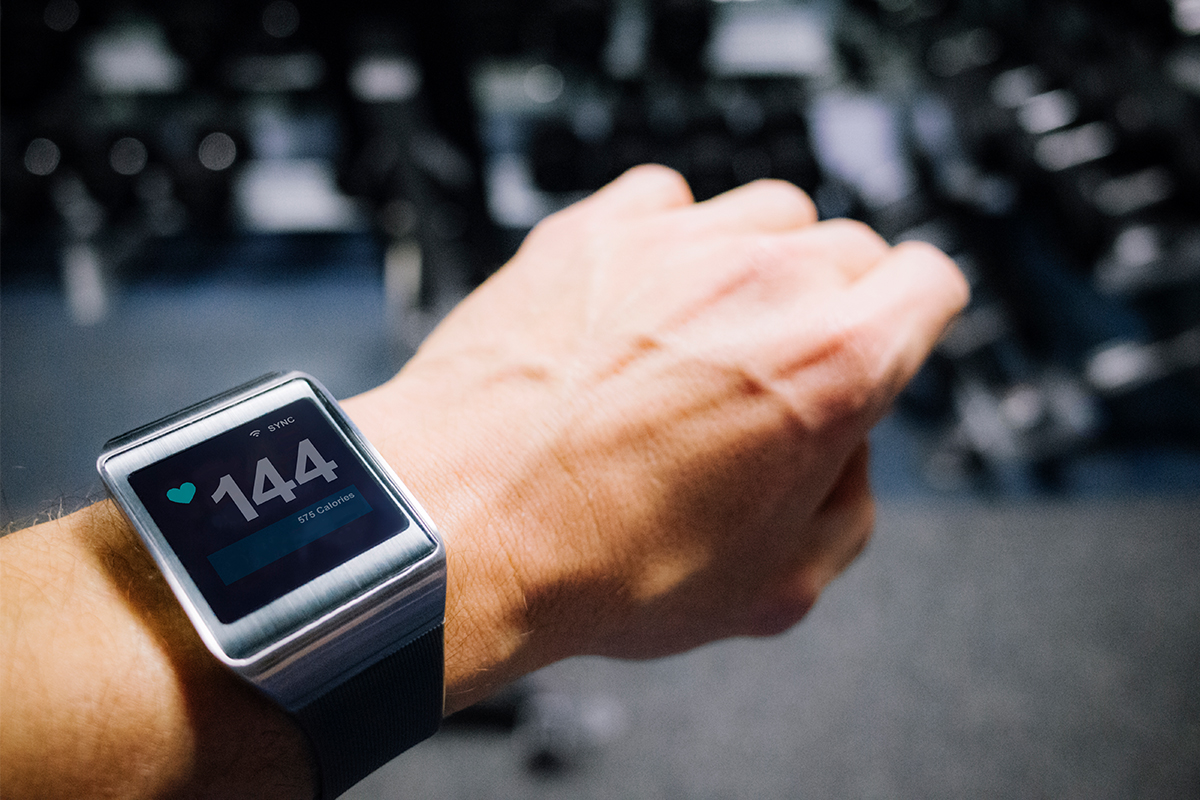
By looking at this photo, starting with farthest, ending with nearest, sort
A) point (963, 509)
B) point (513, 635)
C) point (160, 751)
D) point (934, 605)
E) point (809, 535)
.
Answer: point (963, 509) < point (934, 605) < point (809, 535) < point (513, 635) < point (160, 751)

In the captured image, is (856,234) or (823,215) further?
(823,215)

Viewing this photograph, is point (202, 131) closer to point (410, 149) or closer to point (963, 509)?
point (410, 149)

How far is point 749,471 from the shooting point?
0.70 metres

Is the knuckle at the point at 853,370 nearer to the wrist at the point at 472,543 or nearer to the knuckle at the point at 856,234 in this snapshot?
the knuckle at the point at 856,234

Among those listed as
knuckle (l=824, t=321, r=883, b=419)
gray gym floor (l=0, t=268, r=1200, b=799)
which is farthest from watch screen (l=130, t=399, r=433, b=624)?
gray gym floor (l=0, t=268, r=1200, b=799)

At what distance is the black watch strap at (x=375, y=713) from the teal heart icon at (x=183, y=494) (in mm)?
174

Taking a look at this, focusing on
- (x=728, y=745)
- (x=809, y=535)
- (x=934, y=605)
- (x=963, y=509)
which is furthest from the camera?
(x=963, y=509)

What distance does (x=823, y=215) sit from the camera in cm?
300

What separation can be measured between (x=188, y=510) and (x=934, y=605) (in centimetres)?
204

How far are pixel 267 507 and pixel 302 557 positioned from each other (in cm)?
5

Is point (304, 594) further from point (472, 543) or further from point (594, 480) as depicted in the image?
point (594, 480)

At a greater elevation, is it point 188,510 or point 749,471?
point 188,510

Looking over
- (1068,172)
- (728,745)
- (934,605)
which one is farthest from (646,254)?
(1068,172)

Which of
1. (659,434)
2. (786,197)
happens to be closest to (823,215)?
(786,197)
